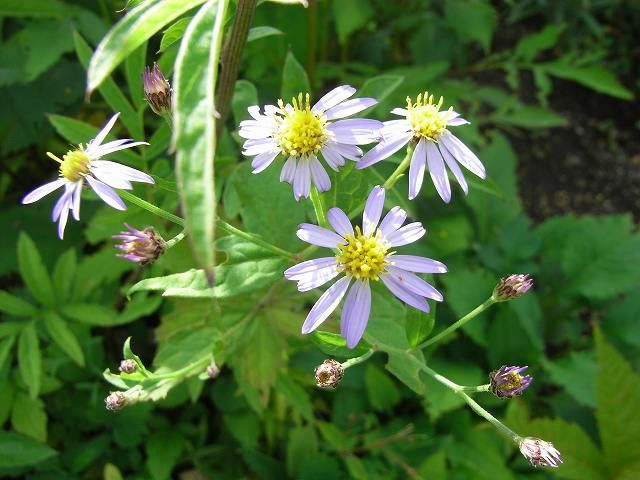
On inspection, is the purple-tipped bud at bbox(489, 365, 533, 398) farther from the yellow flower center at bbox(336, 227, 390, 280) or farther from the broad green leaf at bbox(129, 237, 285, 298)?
the broad green leaf at bbox(129, 237, 285, 298)

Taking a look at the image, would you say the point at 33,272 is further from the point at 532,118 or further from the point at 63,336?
the point at 532,118

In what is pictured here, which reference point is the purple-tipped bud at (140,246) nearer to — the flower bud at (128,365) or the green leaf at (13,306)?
the flower bud at (128,365)

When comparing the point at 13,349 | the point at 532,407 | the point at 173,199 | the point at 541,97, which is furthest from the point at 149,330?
the point at 541,97

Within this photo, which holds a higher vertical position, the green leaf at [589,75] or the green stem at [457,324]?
the green leaf at [589,75]

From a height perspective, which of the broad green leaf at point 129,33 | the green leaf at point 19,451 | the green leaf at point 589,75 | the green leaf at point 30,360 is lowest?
the green leaf at point 19,451

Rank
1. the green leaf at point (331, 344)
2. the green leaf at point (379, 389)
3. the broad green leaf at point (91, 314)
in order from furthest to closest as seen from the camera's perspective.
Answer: the green leaf at point (379, 389) → the broad green leaf at point (91, 314) → the green leaf at point (331, 344)

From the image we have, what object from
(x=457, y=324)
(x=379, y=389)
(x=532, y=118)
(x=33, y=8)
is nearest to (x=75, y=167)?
(x=457, y=324)

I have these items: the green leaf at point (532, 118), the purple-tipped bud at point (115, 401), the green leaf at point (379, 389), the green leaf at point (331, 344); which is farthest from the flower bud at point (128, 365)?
the green leaf at point (532, 118)

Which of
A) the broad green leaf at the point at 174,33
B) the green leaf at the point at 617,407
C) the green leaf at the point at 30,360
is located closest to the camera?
the broad green leaf at the point at 174,33
